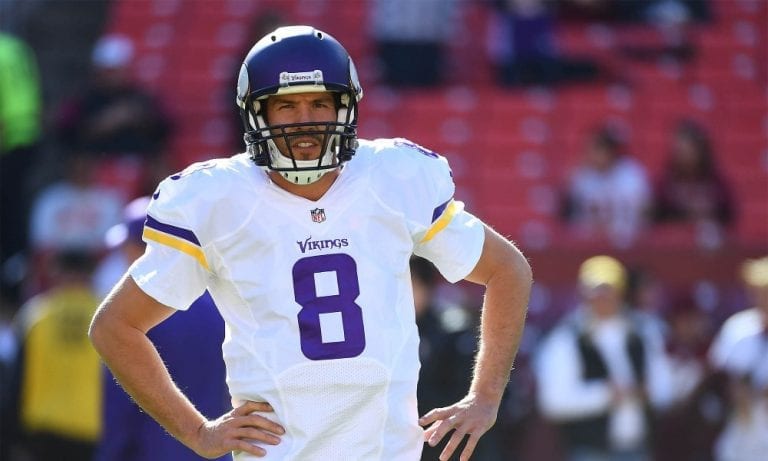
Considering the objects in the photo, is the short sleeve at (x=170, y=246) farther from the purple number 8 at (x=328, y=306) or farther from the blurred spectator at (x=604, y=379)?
the blurred spectator at (x=604, y=379)

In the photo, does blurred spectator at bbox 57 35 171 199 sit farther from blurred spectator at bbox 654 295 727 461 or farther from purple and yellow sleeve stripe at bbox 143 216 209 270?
purple and yellow sleeve stripe at bbox 143 216 209 270

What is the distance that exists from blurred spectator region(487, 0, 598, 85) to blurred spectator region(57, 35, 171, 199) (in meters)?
2.41

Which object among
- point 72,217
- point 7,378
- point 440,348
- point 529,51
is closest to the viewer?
point 440,348

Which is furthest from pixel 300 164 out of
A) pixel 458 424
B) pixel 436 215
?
pixel 458 424

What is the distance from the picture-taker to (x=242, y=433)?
11.1 feet

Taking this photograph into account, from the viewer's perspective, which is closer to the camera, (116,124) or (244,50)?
(116,124)

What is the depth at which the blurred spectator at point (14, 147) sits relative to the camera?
9.65 metres

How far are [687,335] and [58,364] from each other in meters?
3.42

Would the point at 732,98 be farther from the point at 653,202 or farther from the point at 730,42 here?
the point at 653,202

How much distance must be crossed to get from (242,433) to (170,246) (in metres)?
0.45

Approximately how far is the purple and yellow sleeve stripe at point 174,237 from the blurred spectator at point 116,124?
6.62 meters

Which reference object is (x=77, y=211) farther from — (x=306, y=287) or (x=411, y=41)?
(x=306, y=287)

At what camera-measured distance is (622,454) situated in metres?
7.39

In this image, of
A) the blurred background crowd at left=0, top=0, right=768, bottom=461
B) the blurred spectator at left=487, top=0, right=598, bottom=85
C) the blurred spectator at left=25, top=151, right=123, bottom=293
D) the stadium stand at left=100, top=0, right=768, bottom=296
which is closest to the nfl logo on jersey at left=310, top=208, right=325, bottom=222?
the blurred background crowd at left=0, top=0, right=768, bottom=461
